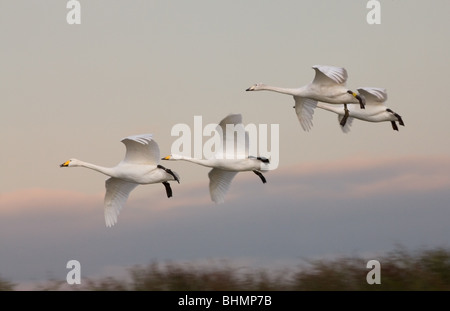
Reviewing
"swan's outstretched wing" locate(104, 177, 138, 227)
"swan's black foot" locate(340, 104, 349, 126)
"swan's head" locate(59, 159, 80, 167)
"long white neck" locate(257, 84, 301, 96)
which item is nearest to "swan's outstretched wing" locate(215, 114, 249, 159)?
"swan's outstretched wing" locate(104, 177, 138, 227)

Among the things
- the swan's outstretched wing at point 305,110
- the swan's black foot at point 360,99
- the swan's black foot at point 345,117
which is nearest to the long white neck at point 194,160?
the swan's outstretched wing at point 305,110

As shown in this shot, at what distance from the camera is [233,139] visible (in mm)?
25438

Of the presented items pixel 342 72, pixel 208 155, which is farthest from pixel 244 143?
pixel 342 72

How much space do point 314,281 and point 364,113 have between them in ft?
24.4

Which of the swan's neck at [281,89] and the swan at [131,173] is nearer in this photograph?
the swan at [131,173]

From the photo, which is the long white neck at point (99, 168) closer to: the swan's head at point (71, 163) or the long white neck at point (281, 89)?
the swan's head at point (71, 163)

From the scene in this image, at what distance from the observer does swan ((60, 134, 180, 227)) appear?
2520 centimetres

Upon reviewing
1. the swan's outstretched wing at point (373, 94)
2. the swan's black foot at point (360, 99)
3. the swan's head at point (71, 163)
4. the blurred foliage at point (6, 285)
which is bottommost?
the blurred foliage at point (6, 285)

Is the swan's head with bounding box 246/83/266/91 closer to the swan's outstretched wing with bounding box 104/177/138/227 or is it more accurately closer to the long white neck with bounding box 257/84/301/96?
the long white neck with bounding box 257/84/301/96

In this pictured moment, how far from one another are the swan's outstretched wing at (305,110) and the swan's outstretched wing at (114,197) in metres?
5.10

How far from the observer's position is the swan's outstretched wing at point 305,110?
28484 mm

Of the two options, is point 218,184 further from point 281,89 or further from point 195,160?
point 281,89
